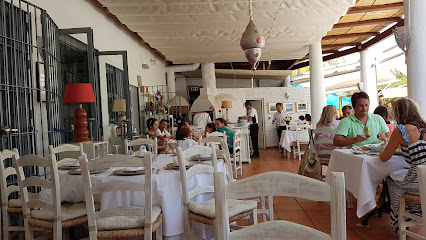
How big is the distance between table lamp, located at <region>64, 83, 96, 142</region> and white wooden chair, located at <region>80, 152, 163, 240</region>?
7.93 feet

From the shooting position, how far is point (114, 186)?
225cm

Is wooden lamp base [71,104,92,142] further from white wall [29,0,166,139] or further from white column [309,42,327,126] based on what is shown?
white column [309,42,327,126]

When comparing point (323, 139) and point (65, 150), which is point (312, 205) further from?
point (65, 150)

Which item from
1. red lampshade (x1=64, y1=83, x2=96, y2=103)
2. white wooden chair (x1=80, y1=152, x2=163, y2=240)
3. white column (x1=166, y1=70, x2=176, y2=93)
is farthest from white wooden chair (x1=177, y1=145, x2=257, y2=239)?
white column (x1=166, y1=70, x2=176, y2=93)

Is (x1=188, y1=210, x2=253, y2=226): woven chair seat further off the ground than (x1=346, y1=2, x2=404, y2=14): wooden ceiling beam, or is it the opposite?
(x1=346, y1=2, x2=404, y2=14): wooden ceiling beam

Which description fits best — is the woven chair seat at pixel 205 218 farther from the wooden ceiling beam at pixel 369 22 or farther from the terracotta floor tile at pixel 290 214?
the wooden ceiling beam at pixel 369 22

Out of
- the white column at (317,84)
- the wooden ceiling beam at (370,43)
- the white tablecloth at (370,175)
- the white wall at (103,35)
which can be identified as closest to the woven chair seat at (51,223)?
the white tablecloth at (370,175)

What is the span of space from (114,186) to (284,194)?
4.62 ft

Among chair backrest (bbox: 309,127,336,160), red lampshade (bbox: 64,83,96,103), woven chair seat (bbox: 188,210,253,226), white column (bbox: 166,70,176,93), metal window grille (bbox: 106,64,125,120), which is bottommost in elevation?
woven chair seat (bbox: 188,210,253,226)

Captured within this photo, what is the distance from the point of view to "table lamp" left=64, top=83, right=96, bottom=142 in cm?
444

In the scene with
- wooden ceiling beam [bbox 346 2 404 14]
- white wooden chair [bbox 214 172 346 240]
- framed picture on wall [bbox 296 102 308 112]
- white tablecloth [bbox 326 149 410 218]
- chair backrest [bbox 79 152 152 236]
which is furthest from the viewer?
framed picture on wall [bbox 296 102 308 112]

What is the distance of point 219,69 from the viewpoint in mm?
15055

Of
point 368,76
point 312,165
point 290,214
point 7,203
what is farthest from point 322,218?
point 368,76

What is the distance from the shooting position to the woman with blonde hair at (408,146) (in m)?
2.70
